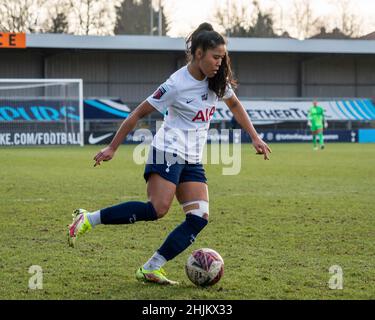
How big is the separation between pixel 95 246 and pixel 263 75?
4380 cm

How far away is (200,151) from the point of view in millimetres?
6059

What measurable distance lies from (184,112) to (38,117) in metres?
29.1

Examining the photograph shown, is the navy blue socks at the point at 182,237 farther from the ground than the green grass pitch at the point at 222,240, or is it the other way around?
the navy blue socks at the point at 182,237

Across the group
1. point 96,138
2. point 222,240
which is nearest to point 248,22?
point 96,138

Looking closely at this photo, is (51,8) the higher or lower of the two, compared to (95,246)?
higher

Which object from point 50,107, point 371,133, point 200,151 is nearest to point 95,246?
point 200,151

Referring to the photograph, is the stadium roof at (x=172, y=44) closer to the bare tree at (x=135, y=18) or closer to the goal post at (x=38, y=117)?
the goal post at (x=38, y=117)

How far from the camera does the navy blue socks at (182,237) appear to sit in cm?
600

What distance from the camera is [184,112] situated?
5922 mm

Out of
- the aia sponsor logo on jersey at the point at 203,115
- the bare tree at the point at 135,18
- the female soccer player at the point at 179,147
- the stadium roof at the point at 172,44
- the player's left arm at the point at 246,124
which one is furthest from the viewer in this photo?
the bare tree at the point at 135,18

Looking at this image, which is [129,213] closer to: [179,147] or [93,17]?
[179,147]

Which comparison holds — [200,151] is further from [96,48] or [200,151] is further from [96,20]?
[96,20]

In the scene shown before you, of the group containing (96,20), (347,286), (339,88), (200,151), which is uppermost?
(96,20)

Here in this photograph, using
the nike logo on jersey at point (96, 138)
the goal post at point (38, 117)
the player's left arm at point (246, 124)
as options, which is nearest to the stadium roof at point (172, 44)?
the goal post at point (38, 117)
